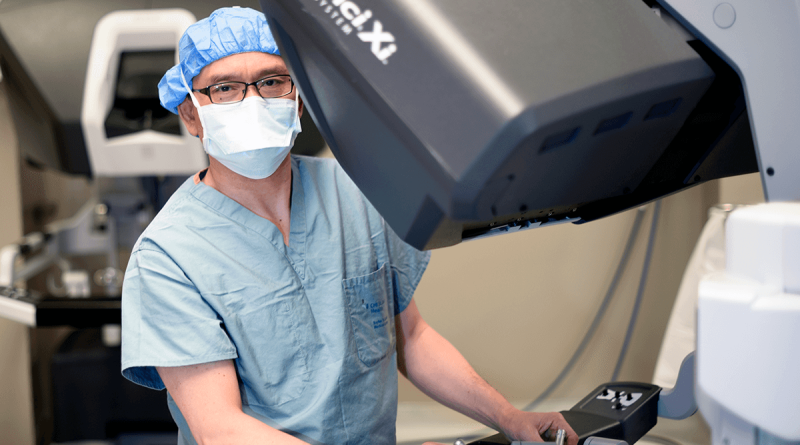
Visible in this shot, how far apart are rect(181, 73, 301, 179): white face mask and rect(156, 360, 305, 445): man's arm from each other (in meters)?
0.32

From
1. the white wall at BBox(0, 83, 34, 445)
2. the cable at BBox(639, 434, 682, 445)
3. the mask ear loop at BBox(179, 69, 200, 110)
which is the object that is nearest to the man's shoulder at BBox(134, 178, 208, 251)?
the mask ear loop at BBox(179, 69, 200, 110)

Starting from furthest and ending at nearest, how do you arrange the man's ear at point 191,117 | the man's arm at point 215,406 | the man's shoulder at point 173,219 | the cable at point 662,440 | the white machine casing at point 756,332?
1. the cable at point 662,440
2. the man's ear at point 191,117
3. the man's shoulder at point 173,219
4. the man's arm at point 215,406
5. the white machine casing at point 756,332

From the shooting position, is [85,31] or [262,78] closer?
[262,78]

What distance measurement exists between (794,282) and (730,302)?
1.8 inches

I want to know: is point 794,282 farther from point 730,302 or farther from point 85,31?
point 85,31

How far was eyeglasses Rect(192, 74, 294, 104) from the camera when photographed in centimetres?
101

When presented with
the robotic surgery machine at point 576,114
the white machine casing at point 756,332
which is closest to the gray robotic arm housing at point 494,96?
the robotic surgery machine at point 576,114

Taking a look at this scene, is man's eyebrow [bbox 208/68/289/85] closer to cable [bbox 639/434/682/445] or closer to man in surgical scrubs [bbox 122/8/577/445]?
man in surgical scrubs [bbox 122/8/577/445]

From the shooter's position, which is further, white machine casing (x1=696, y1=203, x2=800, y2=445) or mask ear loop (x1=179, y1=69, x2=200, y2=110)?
mask ear loop (x1=179, y1=69, x2=200, y2=110)

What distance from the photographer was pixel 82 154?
1612mm

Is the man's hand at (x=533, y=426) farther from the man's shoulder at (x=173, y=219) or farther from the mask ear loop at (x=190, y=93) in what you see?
the mask ear loop at (x=190, y=93)

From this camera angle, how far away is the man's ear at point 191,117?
1.09 meters

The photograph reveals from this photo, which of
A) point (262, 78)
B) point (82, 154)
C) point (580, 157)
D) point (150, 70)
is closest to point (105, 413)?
point (82, 154)

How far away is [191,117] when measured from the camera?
1112mm
